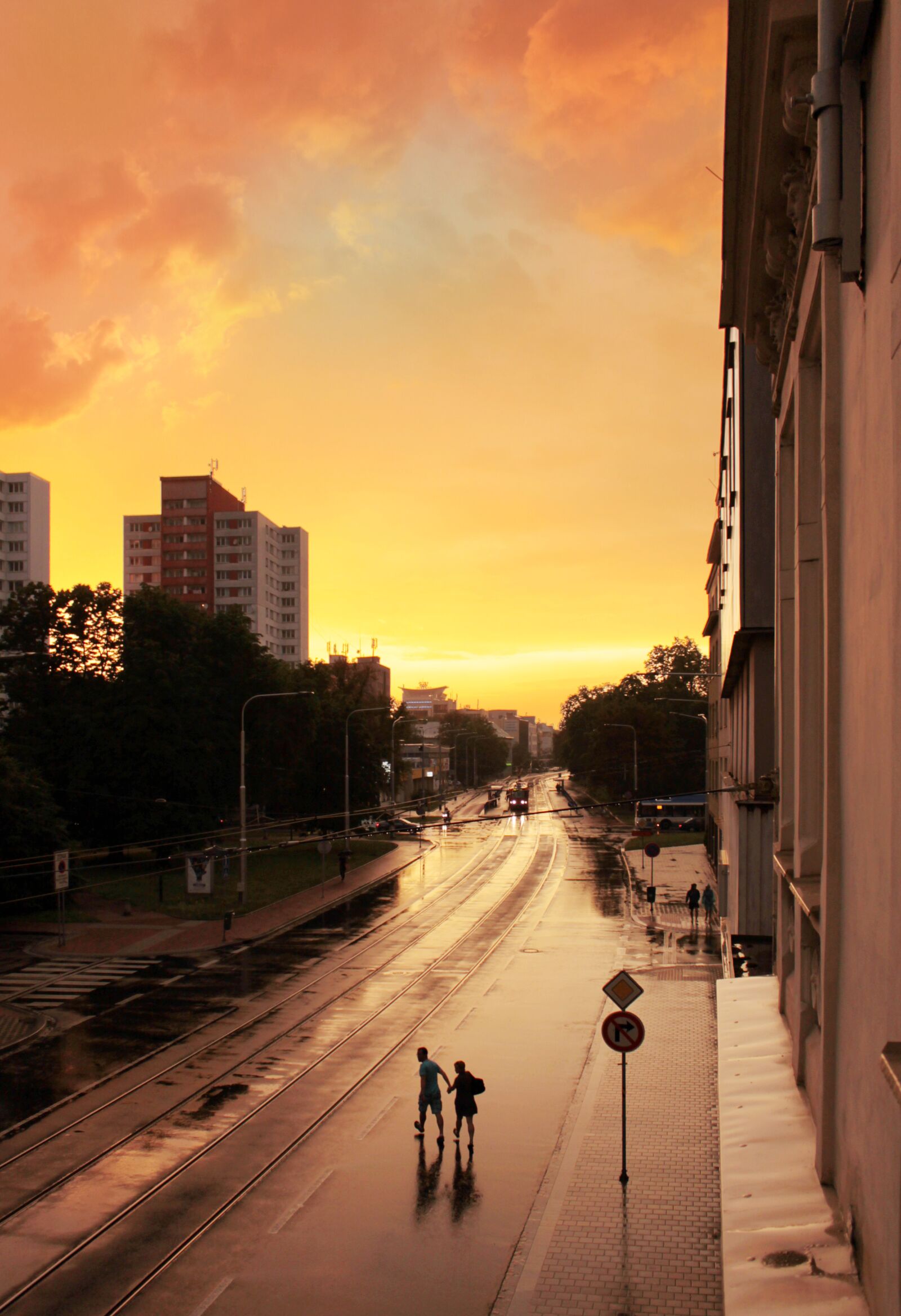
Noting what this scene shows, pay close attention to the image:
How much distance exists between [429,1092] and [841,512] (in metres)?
11.3

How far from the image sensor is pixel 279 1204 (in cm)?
1300

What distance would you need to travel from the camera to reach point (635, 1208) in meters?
12.9

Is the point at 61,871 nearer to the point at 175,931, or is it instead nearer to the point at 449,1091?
the point at 175,931

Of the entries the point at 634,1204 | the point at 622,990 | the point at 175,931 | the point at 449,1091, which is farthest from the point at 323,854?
the point at 634,1204

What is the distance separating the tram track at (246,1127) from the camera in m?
Answer: 11.1

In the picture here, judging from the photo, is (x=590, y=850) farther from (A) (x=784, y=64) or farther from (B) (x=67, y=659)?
(A) (x=784, y=64)

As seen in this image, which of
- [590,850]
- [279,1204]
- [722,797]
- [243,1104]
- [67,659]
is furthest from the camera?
[590,850]

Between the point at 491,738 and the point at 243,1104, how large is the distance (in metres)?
176

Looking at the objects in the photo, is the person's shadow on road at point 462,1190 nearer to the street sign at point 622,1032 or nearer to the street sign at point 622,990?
the street sign at point 622,1032

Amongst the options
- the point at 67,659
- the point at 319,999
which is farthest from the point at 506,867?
the point at 319,999

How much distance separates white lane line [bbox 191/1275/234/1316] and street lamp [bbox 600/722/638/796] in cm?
6984

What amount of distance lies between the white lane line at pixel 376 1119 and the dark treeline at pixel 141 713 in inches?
1209

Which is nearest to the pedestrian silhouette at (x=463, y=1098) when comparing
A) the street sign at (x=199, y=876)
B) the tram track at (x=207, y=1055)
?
the tram track at (x=207, y=1055)

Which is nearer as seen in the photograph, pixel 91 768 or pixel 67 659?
pixel 91 768
